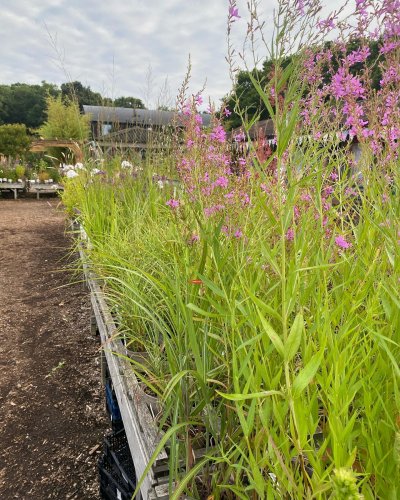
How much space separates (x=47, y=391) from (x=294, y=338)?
211 centimetres

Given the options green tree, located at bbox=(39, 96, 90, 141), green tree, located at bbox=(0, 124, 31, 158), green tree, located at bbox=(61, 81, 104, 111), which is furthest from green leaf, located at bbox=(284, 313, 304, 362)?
green tree, located at bbox=(0, 124, 31, 158)

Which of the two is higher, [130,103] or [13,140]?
[13,140]

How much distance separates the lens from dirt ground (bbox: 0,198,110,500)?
1710 millimetres

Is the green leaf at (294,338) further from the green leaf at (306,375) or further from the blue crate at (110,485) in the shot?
the blue crate at (110,485)

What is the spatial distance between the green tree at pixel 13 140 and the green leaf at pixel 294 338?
15.4 metres

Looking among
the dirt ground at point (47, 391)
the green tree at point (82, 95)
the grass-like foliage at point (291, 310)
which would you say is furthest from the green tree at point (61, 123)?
the grass-like foliage at point (291, 310)

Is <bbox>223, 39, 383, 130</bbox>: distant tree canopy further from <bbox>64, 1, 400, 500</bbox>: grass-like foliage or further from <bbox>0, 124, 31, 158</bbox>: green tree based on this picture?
<bbox>0, 124, 31, 158</bbox>: green tree

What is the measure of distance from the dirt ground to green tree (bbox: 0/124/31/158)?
1129 cm

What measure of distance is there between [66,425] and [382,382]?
5.69 ft

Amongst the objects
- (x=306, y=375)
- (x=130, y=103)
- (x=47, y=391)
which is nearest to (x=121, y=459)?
(x=47, y=391)

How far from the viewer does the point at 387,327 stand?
32.3 inches

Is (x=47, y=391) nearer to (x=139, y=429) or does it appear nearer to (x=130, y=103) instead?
(x=139, y=429)

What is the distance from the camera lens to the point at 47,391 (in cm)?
229

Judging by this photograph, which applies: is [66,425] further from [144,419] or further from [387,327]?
[387,327]
